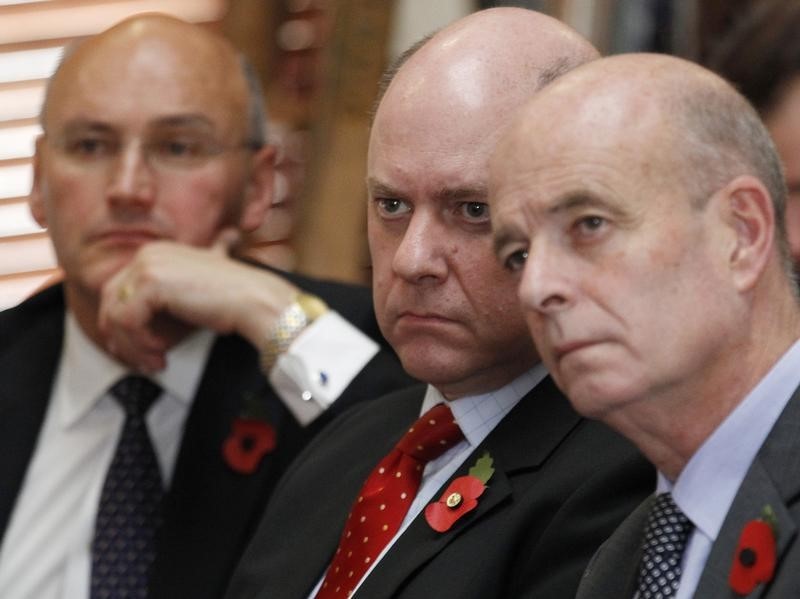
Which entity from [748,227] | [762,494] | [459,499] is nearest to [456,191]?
[459,499]

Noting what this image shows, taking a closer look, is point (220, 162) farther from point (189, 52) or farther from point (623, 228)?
point (623, 228)

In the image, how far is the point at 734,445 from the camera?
70.8 inches

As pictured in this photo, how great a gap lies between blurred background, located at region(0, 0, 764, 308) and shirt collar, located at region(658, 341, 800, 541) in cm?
228

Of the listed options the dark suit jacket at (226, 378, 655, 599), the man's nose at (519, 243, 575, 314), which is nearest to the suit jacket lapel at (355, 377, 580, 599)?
the dark suit jacket at (226, 378, 655, 599)

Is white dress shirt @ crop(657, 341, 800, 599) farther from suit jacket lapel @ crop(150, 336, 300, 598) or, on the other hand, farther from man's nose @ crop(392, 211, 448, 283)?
suit jacket lapel @ crop(150, 336, 300, 598)

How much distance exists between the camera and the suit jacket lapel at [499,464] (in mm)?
2184

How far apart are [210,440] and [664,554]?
4.88 ft

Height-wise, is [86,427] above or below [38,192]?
below

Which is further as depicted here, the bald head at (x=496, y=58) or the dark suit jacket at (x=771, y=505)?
the bald head at (x=496, y=58)

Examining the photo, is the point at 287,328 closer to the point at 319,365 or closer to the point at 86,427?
the point at 319,365

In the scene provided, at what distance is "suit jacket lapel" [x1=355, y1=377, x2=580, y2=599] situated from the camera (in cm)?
218

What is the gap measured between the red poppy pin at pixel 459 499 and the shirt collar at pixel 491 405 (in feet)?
0.25

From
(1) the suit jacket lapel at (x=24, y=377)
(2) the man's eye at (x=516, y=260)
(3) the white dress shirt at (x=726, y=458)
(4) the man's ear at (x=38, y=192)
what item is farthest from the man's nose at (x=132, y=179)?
(3) the white dress shirt at (x=726, y=458)

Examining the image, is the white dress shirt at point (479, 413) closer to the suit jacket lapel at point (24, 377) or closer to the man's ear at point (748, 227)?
the man's ear at point (748, 227)
